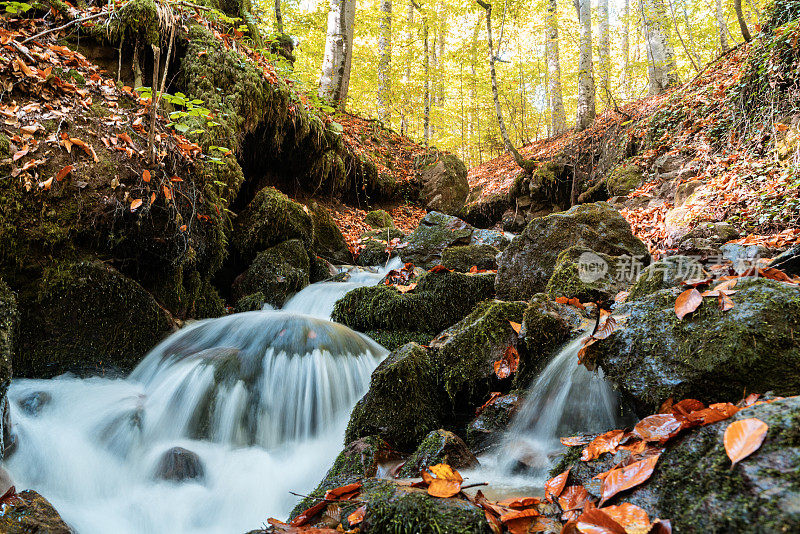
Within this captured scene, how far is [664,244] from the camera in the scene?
6.18 metres

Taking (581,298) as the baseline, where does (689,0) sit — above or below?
above

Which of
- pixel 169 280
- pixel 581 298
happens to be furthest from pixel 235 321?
pixel 581 298

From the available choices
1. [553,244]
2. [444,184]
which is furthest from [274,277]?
Result: [444,184]

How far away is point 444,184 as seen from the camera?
12414 mm

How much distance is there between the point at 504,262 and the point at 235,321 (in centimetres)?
329

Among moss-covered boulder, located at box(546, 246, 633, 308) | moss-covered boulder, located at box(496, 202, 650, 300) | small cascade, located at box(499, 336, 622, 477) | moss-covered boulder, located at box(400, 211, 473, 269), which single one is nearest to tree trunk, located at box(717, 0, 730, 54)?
moss-covered boulder, located at box(400, 211, 473, 269)

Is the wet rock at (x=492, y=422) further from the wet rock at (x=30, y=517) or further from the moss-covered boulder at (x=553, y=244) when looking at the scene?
the wet rock at (x=30, y=517)

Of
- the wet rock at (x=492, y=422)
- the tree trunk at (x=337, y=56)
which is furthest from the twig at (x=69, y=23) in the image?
the tree trunk at (x=337, y=56)

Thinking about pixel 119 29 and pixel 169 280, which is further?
pixel 119 29

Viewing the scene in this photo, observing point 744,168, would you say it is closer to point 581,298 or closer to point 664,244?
point 664,244

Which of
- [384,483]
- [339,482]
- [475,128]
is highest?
[475,128]

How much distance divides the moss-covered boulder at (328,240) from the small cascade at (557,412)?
5833mm

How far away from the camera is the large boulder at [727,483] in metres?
1.19

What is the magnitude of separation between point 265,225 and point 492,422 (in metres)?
5.03
